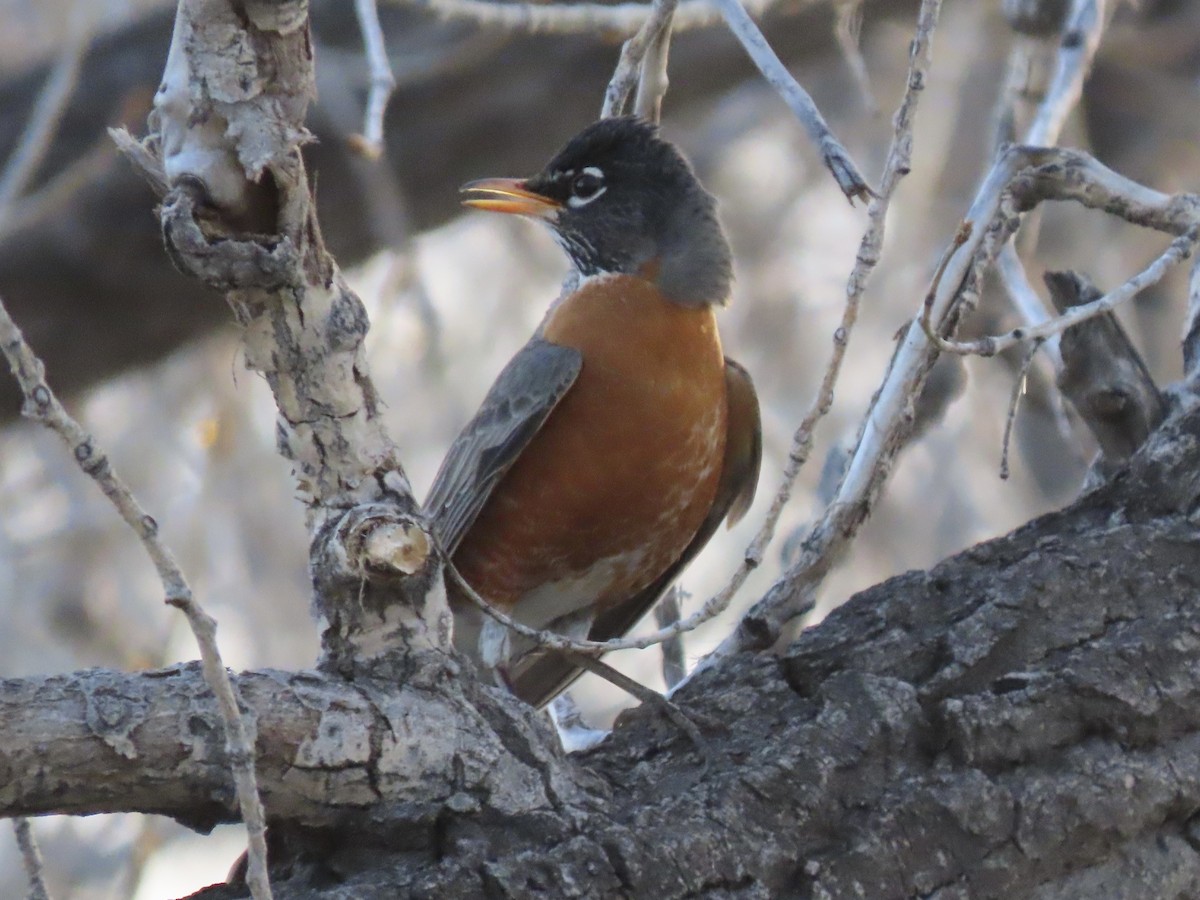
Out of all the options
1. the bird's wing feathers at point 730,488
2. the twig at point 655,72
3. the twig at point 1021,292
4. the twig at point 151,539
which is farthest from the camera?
the bird's wing feathers at point 730,488

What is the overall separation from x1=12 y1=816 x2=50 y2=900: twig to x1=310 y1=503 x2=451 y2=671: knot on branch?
45 centimetres

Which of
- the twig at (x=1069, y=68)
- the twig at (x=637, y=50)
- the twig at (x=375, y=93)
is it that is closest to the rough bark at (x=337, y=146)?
the twig at (x=1069, y=68)

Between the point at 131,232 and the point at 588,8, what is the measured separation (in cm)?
390

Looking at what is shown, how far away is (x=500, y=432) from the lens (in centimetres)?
379

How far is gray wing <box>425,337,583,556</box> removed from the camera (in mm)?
→ 3748

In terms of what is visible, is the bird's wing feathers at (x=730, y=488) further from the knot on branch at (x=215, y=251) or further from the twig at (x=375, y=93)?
the knot on branch at (x=215, y=251)

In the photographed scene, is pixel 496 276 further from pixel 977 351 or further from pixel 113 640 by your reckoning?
pixel 977 351

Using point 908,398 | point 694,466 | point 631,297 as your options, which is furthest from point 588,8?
point 908,398

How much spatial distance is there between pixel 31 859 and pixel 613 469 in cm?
197

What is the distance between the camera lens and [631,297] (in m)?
4.05

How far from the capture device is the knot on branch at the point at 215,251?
6.14ft

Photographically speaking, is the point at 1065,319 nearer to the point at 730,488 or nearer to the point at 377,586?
Result: the point at 377,586

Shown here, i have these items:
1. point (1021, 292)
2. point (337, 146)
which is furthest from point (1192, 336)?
point (337, 146)

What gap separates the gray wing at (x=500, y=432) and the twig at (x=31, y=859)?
171 cm
